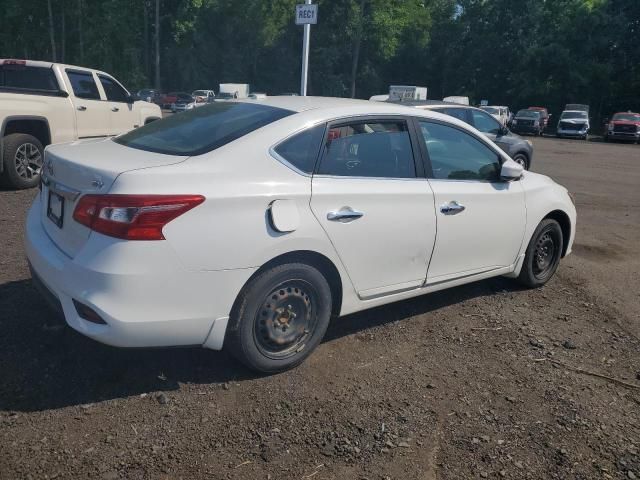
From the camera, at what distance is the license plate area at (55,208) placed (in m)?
3.35

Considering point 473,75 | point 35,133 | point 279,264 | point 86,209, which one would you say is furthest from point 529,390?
point 473,75

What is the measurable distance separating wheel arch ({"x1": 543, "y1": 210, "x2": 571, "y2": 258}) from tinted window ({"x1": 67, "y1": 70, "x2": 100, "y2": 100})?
763 centimetres

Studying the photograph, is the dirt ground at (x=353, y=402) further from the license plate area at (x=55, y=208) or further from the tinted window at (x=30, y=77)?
the tinted window at (x=30, y=77)

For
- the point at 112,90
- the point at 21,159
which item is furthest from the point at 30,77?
the point at 21,159

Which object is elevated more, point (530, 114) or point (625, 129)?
point (530, 114)

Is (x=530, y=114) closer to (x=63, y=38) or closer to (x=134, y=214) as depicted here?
(x=134, y=214)

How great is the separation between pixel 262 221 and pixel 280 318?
0.65 meters

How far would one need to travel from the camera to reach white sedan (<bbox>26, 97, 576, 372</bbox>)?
2990 mm

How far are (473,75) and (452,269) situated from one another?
54335 millimetres

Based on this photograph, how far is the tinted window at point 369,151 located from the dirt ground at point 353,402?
1.21 m

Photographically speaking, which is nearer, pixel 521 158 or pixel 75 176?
pixel 75 176

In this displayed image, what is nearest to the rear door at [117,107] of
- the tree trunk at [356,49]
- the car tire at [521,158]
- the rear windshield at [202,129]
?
the rear windshield at [202,129]

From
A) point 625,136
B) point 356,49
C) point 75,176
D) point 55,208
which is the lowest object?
point 625,136

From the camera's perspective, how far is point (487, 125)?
12125 mm
